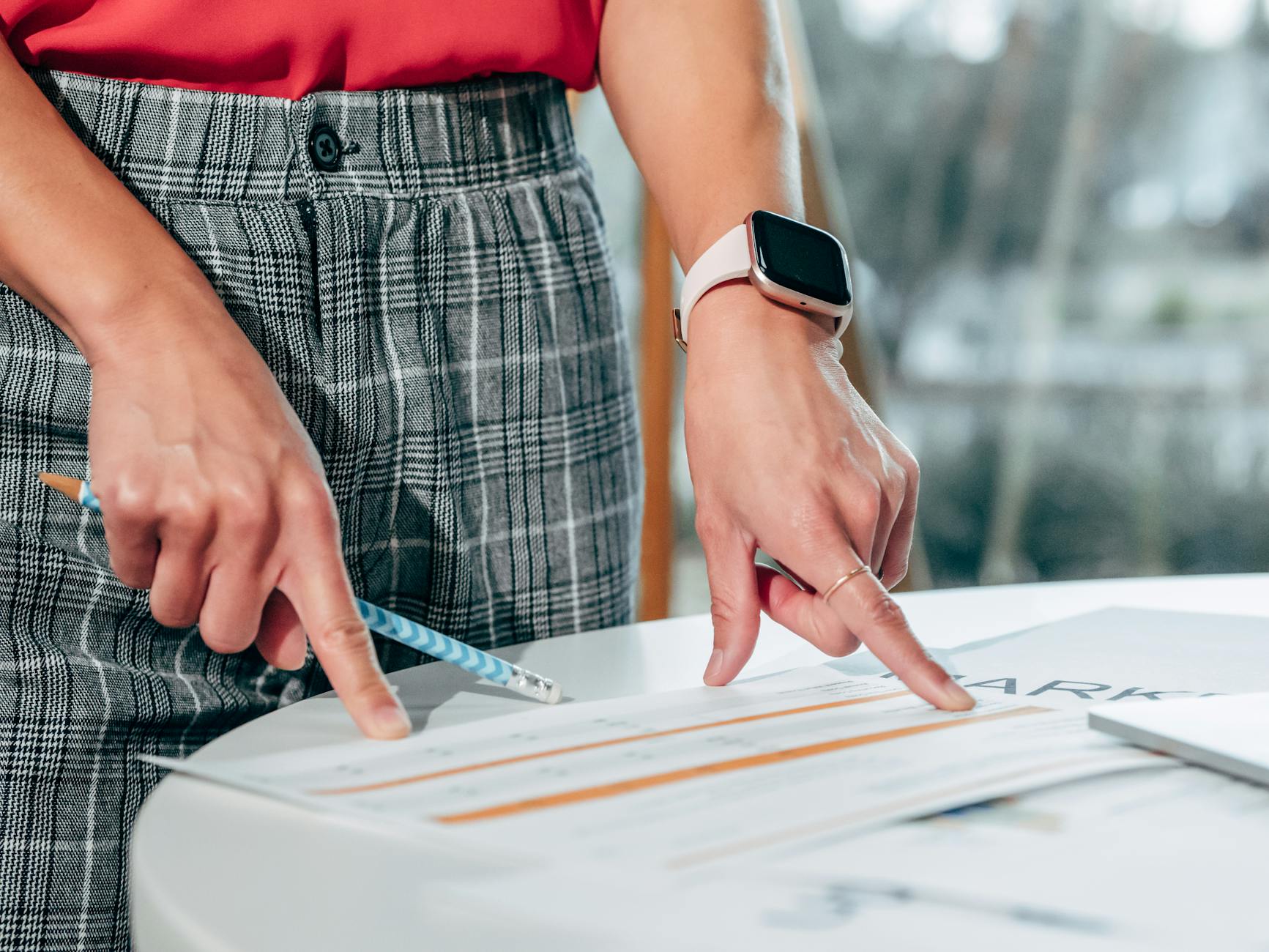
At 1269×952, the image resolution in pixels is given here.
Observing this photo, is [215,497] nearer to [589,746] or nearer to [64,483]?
[64,483]

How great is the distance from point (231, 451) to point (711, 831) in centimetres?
27

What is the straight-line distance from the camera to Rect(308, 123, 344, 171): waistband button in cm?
66

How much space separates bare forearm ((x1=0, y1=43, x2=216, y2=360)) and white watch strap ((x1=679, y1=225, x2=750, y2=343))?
0.29 m

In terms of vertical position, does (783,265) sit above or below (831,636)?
above

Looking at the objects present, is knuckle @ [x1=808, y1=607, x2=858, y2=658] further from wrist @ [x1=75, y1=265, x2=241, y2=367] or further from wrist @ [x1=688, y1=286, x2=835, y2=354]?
wrist @ [x1=75, y1=265, x2=241, y2=367]

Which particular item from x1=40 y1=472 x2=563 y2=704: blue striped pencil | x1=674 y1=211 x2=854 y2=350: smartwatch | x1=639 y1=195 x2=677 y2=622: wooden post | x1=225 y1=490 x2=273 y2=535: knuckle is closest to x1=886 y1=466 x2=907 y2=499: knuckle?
x1=674 y1=211 x2=854 y2=350: smartwatch

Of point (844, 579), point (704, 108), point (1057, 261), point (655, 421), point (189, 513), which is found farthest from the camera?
point (1057, 261)

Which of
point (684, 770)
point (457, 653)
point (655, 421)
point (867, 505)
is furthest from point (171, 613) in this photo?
point (655, 421)

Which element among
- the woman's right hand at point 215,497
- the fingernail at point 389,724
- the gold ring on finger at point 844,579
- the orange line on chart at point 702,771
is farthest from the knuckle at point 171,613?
the gold ring on finger at point 844,579

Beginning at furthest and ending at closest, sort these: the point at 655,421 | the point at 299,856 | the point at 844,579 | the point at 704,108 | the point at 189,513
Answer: the point at 655,421 → the point at 704,108 → the point at 844,579 → the point at 189,513 → the point at 299,856

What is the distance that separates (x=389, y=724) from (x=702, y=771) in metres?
0.15

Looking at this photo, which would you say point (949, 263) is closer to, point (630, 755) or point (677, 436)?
point (677, 436)

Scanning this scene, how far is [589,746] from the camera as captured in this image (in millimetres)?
467

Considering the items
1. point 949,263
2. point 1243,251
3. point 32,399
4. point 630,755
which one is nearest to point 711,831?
point 630,755
